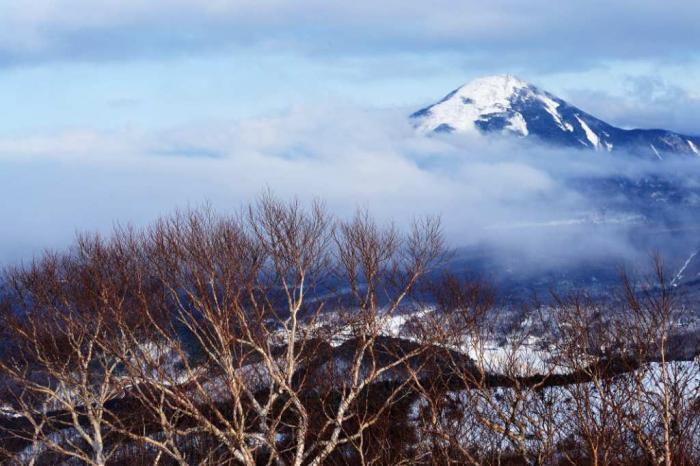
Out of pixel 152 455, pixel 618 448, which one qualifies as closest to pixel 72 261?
pixel 152 455

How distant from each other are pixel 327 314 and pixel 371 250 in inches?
217

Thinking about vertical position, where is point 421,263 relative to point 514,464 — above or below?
above

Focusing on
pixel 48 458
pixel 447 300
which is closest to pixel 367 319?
pixel 447 300

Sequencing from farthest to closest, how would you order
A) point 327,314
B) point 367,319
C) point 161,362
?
point 327,314 < point 367,319 < point 161,362

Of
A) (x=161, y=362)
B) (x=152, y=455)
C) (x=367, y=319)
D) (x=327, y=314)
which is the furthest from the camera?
(x=152, y=455)

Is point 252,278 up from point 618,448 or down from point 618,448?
up

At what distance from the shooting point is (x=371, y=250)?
27.8 m

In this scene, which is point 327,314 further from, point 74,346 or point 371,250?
point 74,346

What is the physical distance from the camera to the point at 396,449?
30.5 metres

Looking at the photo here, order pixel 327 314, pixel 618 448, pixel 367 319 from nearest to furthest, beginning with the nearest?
1. pixel 618 448
2. pixel 367 319
3. pixel 327 314

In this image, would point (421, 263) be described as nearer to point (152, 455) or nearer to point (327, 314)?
point (327, 314)

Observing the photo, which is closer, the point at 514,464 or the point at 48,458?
the point at 514,464

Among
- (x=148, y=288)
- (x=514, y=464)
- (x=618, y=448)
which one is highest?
(x=148, y=288)

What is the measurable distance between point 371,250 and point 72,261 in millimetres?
11839
